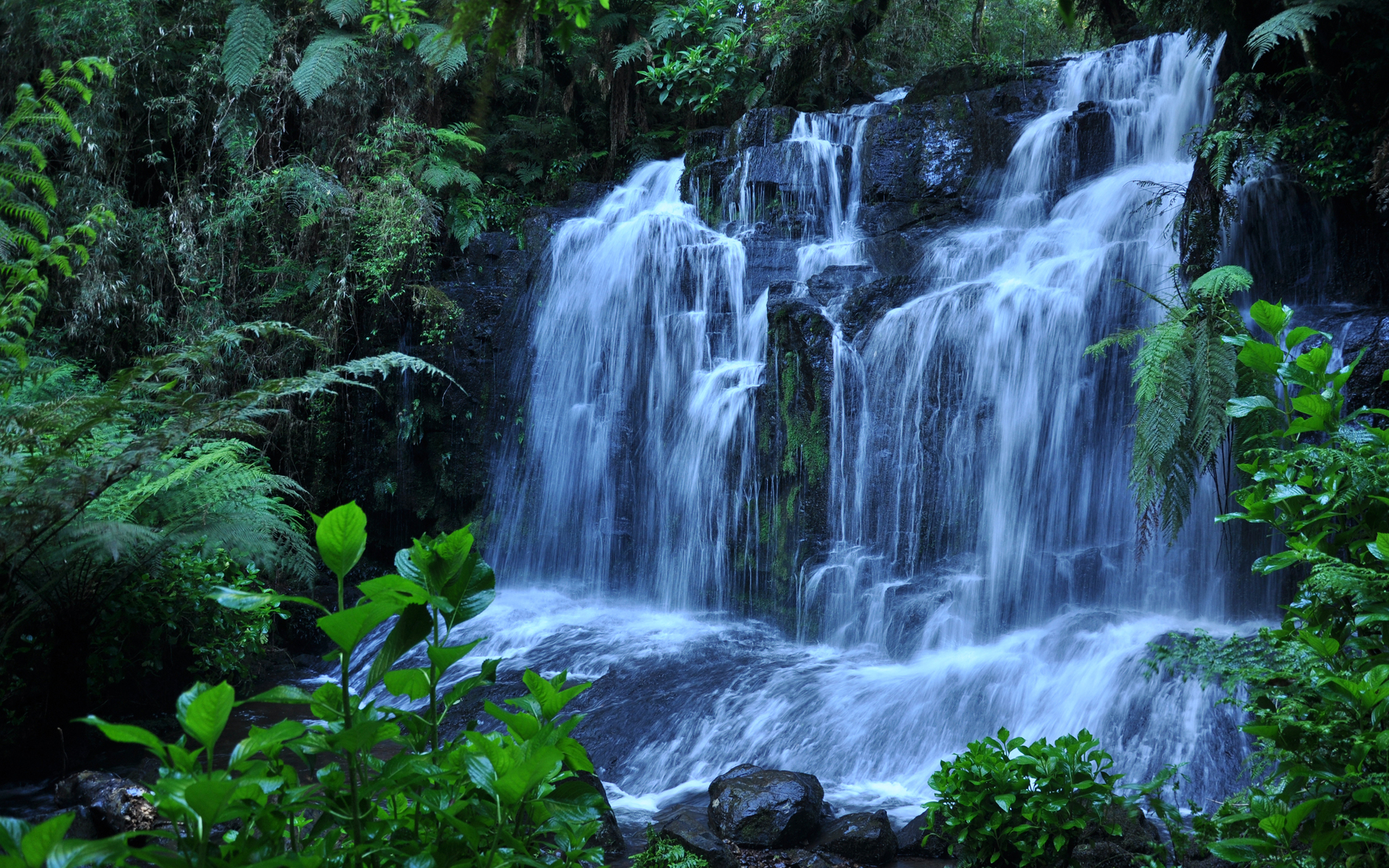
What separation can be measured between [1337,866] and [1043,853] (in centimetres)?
113

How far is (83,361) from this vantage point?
8.98 metres

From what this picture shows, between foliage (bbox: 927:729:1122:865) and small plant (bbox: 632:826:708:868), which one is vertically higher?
foliage (bbox: 927:729:1122:865)

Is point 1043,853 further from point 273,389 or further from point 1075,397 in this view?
point 1075,397

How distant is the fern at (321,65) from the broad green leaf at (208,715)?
10.2 meters

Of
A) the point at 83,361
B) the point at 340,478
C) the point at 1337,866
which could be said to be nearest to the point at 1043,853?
the point at 1337,866

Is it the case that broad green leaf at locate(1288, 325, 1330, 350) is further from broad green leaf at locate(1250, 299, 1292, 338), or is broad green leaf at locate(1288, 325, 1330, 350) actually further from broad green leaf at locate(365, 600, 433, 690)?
broad green leaf at locate(365, 600, 433, 690)

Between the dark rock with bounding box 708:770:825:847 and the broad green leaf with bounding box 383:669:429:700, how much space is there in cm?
305

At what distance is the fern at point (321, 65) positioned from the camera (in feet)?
31.7

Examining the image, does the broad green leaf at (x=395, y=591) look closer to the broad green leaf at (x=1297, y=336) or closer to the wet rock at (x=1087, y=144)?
the broad green leaf at (x=1297, y=336)

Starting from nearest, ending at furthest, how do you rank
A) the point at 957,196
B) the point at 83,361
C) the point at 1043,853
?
the point at 1043,853, the point at 83,361, the point at 957,196

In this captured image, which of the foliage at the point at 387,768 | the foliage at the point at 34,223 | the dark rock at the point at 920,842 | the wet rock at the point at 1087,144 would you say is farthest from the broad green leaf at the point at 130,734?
the wet rock at the point at 1087,144

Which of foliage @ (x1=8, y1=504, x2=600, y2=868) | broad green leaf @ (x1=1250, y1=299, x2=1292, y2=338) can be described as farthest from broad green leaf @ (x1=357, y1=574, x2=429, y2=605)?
broad green leaf @ (x1=1250, y1=299, x2=1292, y2=338)

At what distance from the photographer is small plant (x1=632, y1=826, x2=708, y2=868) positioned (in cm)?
337

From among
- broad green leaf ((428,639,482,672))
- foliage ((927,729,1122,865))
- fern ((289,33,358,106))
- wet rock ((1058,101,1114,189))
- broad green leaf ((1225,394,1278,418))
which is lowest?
foliage ((927,729,1122,865))
